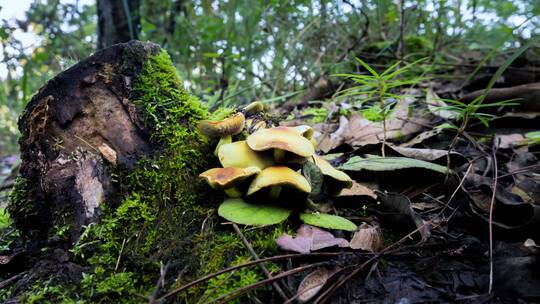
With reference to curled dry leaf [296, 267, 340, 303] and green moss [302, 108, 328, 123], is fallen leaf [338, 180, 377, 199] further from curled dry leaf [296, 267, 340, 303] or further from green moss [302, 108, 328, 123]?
green moss [302, 108, 328, 123]

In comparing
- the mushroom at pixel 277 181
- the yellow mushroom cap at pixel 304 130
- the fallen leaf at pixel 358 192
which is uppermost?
the yellow mushroom cap at pixel 304 130

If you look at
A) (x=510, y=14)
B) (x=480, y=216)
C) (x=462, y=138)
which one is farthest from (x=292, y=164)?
(x=510, y=14)

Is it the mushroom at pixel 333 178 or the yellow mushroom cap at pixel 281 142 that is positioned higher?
the yellow mushroom cap at pixel 281 142

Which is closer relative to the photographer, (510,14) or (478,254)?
(478,254)

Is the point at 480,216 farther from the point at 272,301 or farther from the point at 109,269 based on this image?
the point at 109,269

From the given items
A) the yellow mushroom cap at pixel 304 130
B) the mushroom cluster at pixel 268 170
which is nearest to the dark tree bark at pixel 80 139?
the mushroom cluster at pixel 268 170

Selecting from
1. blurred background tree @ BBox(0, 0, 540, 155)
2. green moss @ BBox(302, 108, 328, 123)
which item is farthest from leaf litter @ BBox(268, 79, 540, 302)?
blurred background tree @ BBox(0, 0, 540, 155)

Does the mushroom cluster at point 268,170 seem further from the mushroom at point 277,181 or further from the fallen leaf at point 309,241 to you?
the fallen leaf at point 309,241
